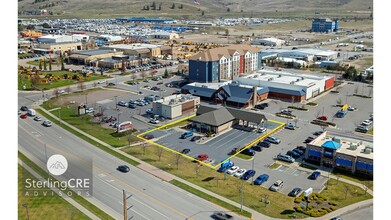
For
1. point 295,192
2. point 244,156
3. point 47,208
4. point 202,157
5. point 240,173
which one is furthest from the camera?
point 244,156

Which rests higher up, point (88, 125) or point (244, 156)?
point (88, 125)

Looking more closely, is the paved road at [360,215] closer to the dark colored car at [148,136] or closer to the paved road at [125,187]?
the paved road at [125,187]

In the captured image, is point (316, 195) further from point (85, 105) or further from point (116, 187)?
point (85, 105)

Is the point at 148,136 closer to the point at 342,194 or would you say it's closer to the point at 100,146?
the point at 100,146

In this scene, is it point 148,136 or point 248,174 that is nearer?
point 248,174

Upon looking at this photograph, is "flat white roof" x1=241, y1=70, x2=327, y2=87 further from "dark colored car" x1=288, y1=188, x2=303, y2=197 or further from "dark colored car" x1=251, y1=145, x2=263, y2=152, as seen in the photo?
"dark colored car" x1=288, y1=188, x2=303, y2=197

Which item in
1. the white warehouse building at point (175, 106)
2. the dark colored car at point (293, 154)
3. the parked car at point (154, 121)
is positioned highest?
the white warehouse building at point (175, 106)

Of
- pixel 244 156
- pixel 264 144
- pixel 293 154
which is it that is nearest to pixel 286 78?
pixel 264 144

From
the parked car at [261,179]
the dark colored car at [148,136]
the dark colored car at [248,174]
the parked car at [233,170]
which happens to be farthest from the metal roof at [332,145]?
the dark colored car at [148,136]

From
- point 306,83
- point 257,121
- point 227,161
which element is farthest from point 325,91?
point 227,161
